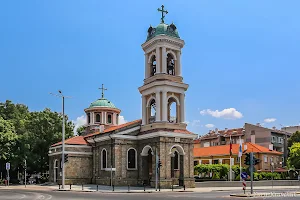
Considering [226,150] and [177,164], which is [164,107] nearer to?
[177,164]

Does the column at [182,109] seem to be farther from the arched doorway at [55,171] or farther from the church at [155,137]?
the arched doorway at [55,171]

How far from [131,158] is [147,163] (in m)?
2.10

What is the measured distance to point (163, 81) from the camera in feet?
156

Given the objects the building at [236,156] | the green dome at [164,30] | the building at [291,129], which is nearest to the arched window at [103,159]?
the green dome at [164,30]

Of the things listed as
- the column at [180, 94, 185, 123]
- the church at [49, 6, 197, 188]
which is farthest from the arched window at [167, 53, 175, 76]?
the column at [180, 94, 185, 123]

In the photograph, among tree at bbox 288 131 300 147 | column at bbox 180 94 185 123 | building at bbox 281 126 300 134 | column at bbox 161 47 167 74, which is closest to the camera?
column at bbox 161 47 167 74

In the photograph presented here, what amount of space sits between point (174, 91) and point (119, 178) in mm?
12541

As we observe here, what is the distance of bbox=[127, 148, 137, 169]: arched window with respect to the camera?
49344mm

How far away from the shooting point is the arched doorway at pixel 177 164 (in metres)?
47.1

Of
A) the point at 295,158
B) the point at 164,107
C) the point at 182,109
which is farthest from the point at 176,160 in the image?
the point at 295,158

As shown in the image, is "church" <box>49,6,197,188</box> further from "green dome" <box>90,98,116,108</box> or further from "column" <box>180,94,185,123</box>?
"green dome" <box>90,98,116,108</box>

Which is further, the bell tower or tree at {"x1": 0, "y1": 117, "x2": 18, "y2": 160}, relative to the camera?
tree at {"x1": 0, "y1": 117, "x2": 18, "y2": 160}

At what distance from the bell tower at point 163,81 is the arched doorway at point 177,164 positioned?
2757 mm

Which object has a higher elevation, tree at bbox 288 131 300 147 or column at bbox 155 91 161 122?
column at bbox 155 91 161 122
